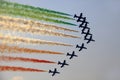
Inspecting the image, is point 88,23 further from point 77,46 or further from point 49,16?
point 49,16

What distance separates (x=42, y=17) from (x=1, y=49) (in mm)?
3737

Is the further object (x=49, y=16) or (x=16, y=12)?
(x=49, y=16)

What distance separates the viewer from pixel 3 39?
931 inches

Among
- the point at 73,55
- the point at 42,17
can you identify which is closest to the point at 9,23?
the point at 42,17

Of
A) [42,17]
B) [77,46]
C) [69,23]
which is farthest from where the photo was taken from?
[77,46]

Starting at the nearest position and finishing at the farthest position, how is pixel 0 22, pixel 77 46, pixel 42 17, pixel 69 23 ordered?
1. pixel 0 22
2. pixel 42 17
3. pixel 69 23
4. pixel 77 46

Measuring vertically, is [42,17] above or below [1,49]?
above

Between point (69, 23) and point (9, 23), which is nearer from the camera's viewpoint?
point (9, 23)

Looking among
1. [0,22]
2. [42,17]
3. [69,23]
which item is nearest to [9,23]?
[0,22]

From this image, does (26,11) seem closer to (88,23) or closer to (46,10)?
(46,10)

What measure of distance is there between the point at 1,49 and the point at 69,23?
23.1ft

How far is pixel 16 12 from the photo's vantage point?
77.4 feet

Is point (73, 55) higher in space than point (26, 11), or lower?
lower

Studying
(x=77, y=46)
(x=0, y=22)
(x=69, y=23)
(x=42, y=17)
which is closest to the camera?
(x=0, y=22)
